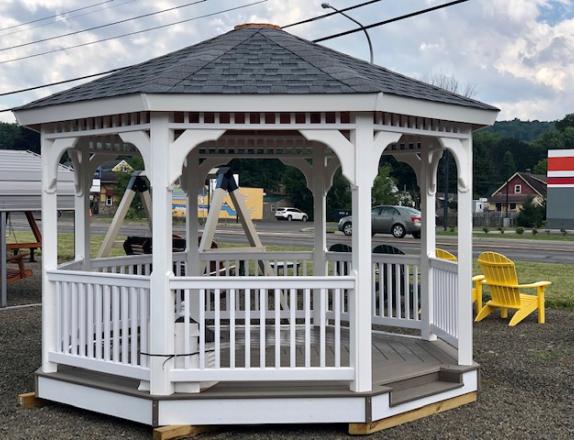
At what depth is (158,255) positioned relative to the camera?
566 centimetres

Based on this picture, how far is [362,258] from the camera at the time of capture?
572cm

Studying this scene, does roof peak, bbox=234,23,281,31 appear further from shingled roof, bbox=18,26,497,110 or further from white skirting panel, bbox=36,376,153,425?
white skirting panel, bbox=36,376,153,425

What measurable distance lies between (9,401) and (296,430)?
9.37 feet

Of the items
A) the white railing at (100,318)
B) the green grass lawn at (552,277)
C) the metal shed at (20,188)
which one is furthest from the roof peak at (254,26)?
the green grass lawn at (552,277)

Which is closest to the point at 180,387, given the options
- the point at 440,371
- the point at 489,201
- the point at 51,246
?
the point at 51,246

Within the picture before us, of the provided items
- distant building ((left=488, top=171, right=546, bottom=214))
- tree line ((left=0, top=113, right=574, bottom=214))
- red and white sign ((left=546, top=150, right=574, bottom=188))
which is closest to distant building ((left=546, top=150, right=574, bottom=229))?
red and white sign ((left=546, top=150, right=574, bottom=188))

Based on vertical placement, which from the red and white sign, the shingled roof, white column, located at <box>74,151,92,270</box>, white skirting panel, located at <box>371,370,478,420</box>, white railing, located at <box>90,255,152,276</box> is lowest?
white skirting panel, located at <box>371,370,478,420</box>

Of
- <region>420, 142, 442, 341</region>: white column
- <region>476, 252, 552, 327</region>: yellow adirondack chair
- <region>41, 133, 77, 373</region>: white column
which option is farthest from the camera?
<region>476, 252, 552, 327</region>: yellow adirondack chair

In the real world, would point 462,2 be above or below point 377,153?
above

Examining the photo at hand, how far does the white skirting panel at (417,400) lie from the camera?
5.66 metres

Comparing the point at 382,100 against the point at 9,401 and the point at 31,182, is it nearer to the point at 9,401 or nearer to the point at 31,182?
the point at 9,401

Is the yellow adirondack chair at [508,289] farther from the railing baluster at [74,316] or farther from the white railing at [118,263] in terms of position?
the railing baluster at [74,316]

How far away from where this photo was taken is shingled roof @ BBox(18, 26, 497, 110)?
5.54m

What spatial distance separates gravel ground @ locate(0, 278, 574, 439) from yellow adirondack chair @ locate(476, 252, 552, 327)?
49.2 inches
